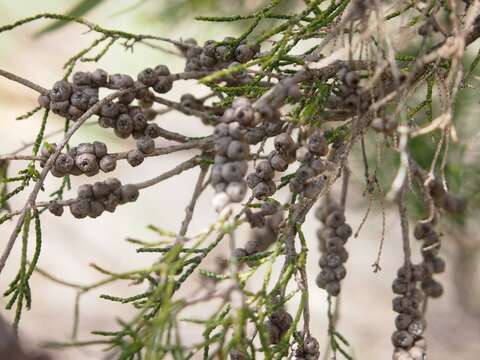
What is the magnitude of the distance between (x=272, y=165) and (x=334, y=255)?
214 mm

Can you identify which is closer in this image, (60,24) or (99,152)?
(99,152)

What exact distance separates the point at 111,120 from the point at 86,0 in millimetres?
754

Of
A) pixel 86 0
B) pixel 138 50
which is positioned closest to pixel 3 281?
pixel 138 50

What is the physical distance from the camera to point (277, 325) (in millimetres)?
701

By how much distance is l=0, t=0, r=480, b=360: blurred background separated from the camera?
6.91 ft

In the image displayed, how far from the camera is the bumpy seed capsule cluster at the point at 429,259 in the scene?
0.82m

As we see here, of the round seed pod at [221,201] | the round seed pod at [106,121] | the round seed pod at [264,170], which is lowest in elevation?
the round seed pod at [221,201]

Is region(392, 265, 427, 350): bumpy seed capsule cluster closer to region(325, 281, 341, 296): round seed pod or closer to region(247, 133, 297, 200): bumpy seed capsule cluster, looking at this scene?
region(325, 281, 341, 296): round seed pod

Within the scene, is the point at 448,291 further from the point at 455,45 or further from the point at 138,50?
the point at 455,45

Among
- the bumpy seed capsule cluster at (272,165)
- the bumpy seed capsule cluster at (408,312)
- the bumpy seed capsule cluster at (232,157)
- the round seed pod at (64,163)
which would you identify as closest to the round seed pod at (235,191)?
the bumpy seed capsule cluster at (232,157)

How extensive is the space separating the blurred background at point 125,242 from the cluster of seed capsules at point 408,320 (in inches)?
42.4

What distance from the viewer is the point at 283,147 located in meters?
0.64

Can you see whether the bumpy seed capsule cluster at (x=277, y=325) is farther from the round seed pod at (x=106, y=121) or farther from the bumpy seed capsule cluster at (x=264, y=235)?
the round seed pod at (x=106, y=121)

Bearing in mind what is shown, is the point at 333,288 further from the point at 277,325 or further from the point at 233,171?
the point at 233,171
